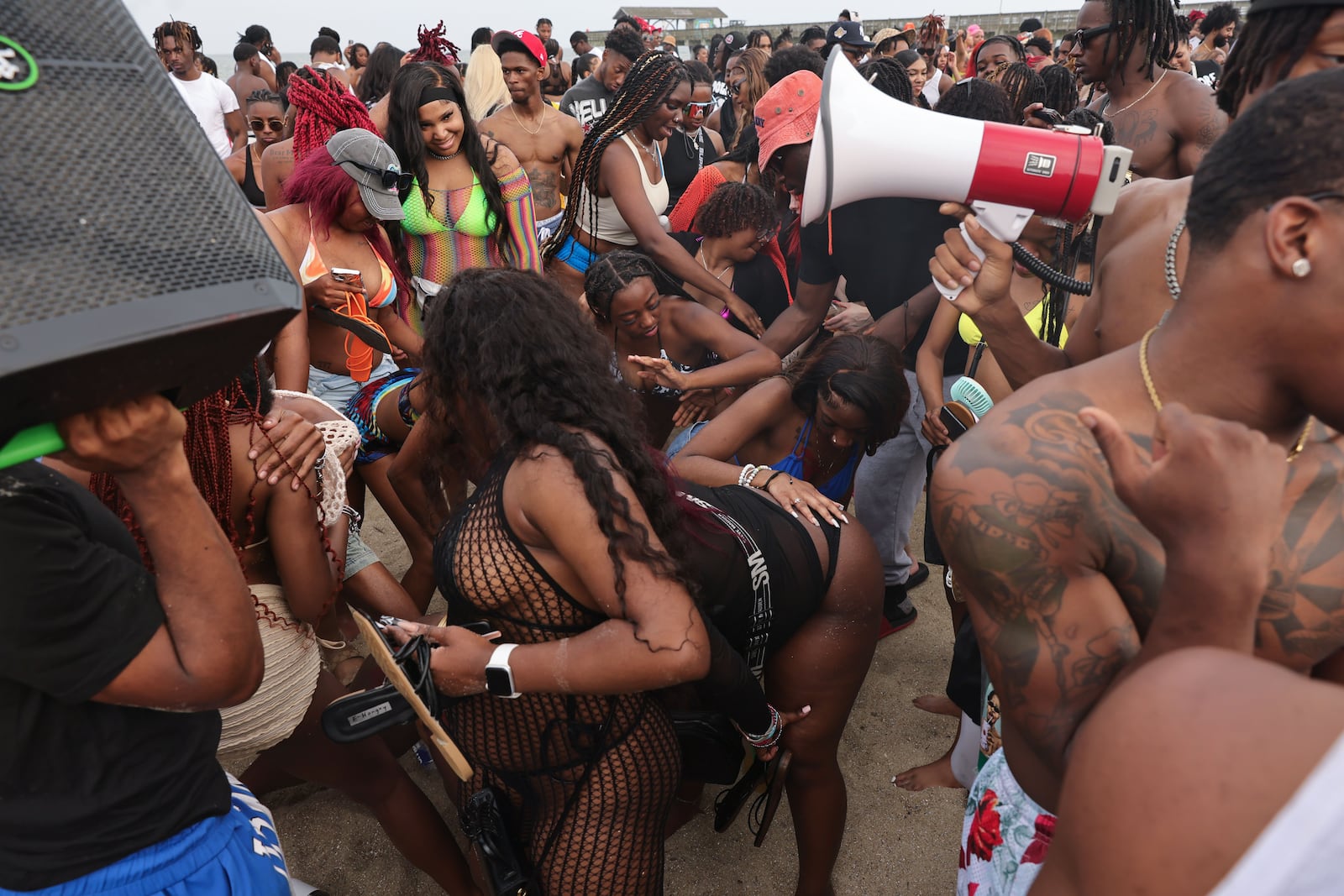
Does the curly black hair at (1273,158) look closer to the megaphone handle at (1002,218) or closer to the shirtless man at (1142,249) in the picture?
the megaphone handle at (1002,218)

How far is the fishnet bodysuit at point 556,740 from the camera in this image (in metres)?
1.67

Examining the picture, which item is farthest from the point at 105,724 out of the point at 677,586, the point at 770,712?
the point at 770,712

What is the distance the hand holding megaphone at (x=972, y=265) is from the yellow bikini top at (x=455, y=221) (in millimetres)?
2525

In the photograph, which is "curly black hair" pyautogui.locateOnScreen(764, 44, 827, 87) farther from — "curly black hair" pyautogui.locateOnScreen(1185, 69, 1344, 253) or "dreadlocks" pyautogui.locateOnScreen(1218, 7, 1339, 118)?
"curly black hair" pyautogui.locateOnScreen(1185, 69, 1344, 253)

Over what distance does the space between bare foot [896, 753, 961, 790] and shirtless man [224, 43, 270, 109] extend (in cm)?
840

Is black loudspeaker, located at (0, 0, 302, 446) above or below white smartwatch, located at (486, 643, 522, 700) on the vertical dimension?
above

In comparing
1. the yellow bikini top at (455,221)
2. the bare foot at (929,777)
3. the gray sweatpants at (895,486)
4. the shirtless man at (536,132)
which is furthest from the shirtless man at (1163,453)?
the shirtless man at (536,132)

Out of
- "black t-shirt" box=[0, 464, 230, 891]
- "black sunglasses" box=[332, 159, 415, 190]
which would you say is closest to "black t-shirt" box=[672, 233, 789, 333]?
"black sunglasses" box=[332, 159, 415, 190]

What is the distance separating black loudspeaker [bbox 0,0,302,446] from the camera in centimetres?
81

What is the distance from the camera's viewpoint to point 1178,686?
0.67 meters

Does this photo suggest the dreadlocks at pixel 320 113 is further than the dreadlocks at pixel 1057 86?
No

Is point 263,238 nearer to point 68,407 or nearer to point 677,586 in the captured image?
point 68,407

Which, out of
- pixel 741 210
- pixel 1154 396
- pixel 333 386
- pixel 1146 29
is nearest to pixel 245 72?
pixel 333 386

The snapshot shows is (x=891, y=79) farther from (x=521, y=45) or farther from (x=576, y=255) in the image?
→ (x=521, y=45)
